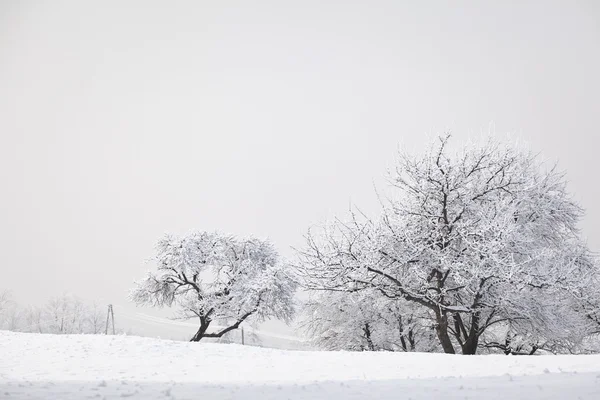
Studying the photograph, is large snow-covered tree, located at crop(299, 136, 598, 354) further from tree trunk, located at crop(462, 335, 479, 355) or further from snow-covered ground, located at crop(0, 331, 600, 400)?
snow-covered ground, located at crop(0, 331, 600, 400)

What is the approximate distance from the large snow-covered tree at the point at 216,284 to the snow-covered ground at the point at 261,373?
13875 millimetres

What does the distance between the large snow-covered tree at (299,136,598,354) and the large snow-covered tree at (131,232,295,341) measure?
12.5 m

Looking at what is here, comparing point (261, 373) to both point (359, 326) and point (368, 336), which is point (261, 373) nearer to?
point (359, 326)

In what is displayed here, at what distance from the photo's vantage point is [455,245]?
14.9 meters

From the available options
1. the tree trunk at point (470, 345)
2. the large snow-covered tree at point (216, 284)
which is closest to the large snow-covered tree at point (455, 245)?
the tree trunk at point (470, 345)

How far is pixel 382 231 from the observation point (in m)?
14.9

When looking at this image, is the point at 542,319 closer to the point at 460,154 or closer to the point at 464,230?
the point at 464,230

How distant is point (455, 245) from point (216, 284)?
62.1 ft

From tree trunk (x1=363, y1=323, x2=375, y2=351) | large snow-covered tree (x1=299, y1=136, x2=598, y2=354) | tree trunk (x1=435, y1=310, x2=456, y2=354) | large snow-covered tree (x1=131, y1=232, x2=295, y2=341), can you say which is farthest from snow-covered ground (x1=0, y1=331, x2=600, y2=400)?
large snow-covered tree (x1=131, y1=232, x2=295, y2=341)

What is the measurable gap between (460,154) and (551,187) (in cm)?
503

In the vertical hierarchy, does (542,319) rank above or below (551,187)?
below

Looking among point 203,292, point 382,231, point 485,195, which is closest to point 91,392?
point 382,231

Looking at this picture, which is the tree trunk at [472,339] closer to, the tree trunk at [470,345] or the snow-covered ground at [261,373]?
the tree trunk at [470,345]

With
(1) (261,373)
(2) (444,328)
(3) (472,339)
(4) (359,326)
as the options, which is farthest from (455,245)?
(4) (359,326)
